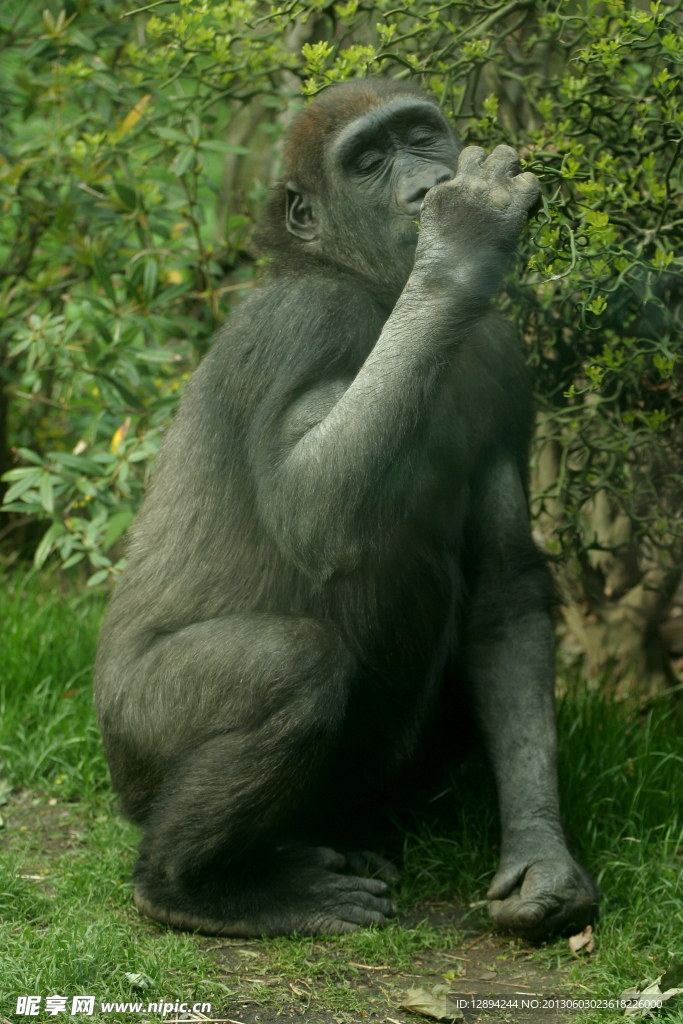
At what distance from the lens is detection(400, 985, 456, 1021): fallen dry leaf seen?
2865mm

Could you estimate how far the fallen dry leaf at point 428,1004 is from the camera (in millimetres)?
2865

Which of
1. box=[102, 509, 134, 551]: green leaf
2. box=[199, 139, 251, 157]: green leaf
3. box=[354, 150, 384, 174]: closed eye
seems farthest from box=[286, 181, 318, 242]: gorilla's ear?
box=[102, 509, 134, 551]: green leaf

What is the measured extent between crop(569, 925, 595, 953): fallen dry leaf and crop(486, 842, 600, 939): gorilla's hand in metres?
0.03

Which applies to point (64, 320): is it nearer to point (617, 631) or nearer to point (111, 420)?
point (111, 420)

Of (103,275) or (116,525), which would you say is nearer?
(103,275)

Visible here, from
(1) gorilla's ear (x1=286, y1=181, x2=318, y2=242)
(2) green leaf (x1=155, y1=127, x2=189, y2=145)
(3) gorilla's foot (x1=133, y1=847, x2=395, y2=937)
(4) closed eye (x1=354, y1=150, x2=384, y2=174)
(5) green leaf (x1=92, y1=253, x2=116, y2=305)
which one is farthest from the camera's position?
(5) green leaf (x1=92, y1=253, x2=116, y2=305)

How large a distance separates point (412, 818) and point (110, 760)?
1.17 m

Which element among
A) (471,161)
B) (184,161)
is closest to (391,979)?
(471,161)

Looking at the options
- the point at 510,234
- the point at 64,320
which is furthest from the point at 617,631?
the point at 64,320

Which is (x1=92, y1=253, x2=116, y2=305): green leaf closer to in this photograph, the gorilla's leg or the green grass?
the green grass

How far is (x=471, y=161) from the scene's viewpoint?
3121mm

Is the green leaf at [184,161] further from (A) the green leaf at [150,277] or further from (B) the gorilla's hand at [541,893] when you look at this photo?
(B) the gorilla's hand at [541,893]

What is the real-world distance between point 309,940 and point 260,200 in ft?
13.9

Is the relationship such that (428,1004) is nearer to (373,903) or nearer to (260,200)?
(373,903)
